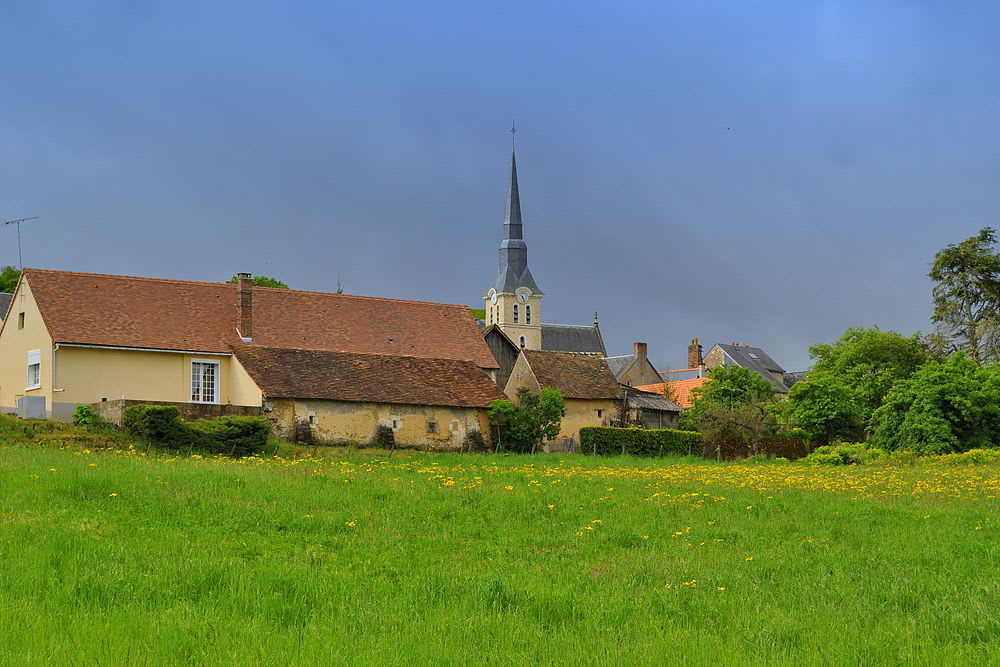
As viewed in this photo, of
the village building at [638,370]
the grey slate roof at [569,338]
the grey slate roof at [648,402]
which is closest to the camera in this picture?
the grey slate roof at [648,402]

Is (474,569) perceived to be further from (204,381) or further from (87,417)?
(204,381)

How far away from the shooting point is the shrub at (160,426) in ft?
→ 113

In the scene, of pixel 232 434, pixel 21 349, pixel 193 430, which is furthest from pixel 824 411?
pixel 21 349

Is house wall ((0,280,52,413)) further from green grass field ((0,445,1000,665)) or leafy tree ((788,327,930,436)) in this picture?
leafy tree ((788,327,930,436))

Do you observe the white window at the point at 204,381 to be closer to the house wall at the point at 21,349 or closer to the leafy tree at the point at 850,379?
the house wall at the point at 21,349

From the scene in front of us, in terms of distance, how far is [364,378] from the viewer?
4562 cm

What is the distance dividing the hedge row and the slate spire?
329ft

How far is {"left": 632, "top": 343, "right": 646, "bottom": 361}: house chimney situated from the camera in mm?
107688

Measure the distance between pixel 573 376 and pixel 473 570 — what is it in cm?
4080

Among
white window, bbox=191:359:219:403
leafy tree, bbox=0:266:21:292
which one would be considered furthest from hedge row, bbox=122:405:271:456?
leafy tree, bbox=0:266:21:292

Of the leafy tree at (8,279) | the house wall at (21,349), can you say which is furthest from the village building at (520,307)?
the house wall at (21,349)

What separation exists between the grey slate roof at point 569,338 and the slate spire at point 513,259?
17.4 ft

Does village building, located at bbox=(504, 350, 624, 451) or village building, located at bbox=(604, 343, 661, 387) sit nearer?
village building, located at bbox=(504, 350, 624, 451)

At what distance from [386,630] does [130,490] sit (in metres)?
10.3
